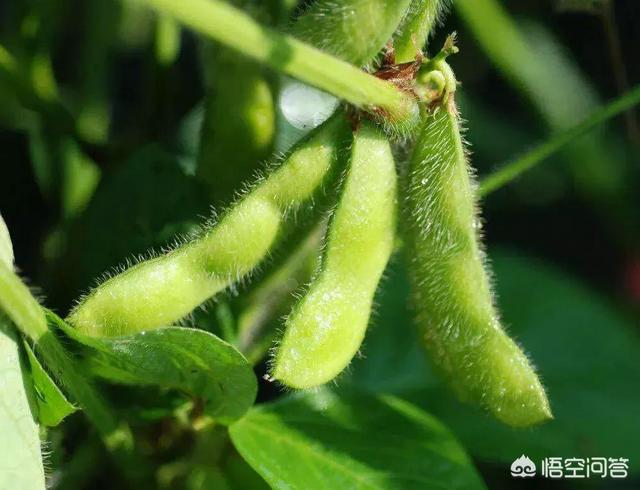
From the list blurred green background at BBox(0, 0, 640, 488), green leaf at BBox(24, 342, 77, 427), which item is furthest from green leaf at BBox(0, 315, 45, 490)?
blurred green background at BBox(0, 0, 640, 488)

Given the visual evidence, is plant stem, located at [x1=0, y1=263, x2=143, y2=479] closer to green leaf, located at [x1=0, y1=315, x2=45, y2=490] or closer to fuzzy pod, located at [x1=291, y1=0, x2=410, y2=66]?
green leaf, located at [x1=0, y1=315, x2=45, y2=490]

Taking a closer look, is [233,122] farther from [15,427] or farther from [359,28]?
Answer: [15,427]

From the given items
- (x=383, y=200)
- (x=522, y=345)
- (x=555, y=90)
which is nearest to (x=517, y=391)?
(x=383, y=200)

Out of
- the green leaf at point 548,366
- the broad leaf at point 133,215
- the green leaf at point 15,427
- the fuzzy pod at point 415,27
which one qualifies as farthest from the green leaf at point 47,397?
the green leaf at point 548,366

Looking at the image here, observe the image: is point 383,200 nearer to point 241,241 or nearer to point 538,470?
point 241,241

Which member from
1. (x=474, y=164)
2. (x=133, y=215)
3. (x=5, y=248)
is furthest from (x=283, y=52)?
(x=474, y=164)

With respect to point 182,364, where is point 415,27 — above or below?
above

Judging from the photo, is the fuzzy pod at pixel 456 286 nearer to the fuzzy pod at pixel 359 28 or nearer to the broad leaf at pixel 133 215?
the fuzzy pod at pixel 359 28
